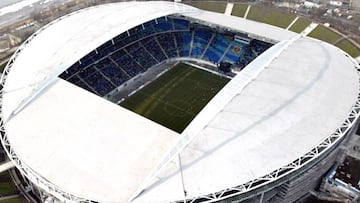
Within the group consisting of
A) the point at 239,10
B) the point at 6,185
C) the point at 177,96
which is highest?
the point at 239,10

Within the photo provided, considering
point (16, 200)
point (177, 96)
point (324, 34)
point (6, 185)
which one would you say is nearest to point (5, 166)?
point (6, 185)

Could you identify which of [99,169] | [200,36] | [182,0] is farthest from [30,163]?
[182,0]

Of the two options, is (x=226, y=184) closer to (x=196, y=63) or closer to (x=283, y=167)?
(x=283, y=167)

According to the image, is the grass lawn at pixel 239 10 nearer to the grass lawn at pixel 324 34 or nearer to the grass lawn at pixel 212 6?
the grass lawn at pixel 212 6

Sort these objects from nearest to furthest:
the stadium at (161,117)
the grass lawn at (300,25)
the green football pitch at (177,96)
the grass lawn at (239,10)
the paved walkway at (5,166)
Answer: the stadium at (161,117) < the paved walkway at (5,166) < the green football pitch at (177,96) < the grass lawn at (300,25) < the grass lawn at (239,10)

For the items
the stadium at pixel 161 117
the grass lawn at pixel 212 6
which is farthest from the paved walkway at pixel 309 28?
the grass lawn at pixel 212 6

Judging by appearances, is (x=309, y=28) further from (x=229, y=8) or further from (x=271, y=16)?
(x=229, y=8)
